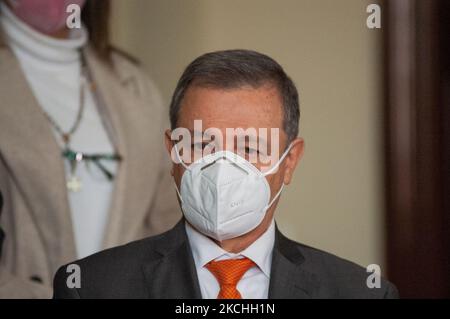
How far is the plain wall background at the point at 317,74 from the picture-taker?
1.17 meters

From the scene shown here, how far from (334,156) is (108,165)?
325 millimetres

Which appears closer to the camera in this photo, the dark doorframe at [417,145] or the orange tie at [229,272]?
the orange tie at [229,272]

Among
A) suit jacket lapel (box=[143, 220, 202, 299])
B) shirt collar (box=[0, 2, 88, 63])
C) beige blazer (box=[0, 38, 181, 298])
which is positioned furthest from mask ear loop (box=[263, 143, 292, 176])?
shirt collar (box=[0, 2, 88, 63])

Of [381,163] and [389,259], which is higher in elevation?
[381,163]

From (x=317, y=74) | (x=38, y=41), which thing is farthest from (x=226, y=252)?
(x=38, y=41)

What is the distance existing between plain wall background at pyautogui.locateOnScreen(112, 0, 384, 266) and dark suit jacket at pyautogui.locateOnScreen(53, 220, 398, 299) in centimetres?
17

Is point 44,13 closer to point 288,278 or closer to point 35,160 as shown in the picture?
point 35,160

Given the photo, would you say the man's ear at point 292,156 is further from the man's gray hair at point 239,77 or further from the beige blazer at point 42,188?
the beige blazer at point 42,188

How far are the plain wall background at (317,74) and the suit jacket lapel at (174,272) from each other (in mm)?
251

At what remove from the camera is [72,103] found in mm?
1256

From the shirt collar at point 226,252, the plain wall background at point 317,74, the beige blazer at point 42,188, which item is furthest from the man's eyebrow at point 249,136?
the beige blazer at point 42,188

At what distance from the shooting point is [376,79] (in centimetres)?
130

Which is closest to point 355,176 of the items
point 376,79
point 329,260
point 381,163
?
point 381,163
